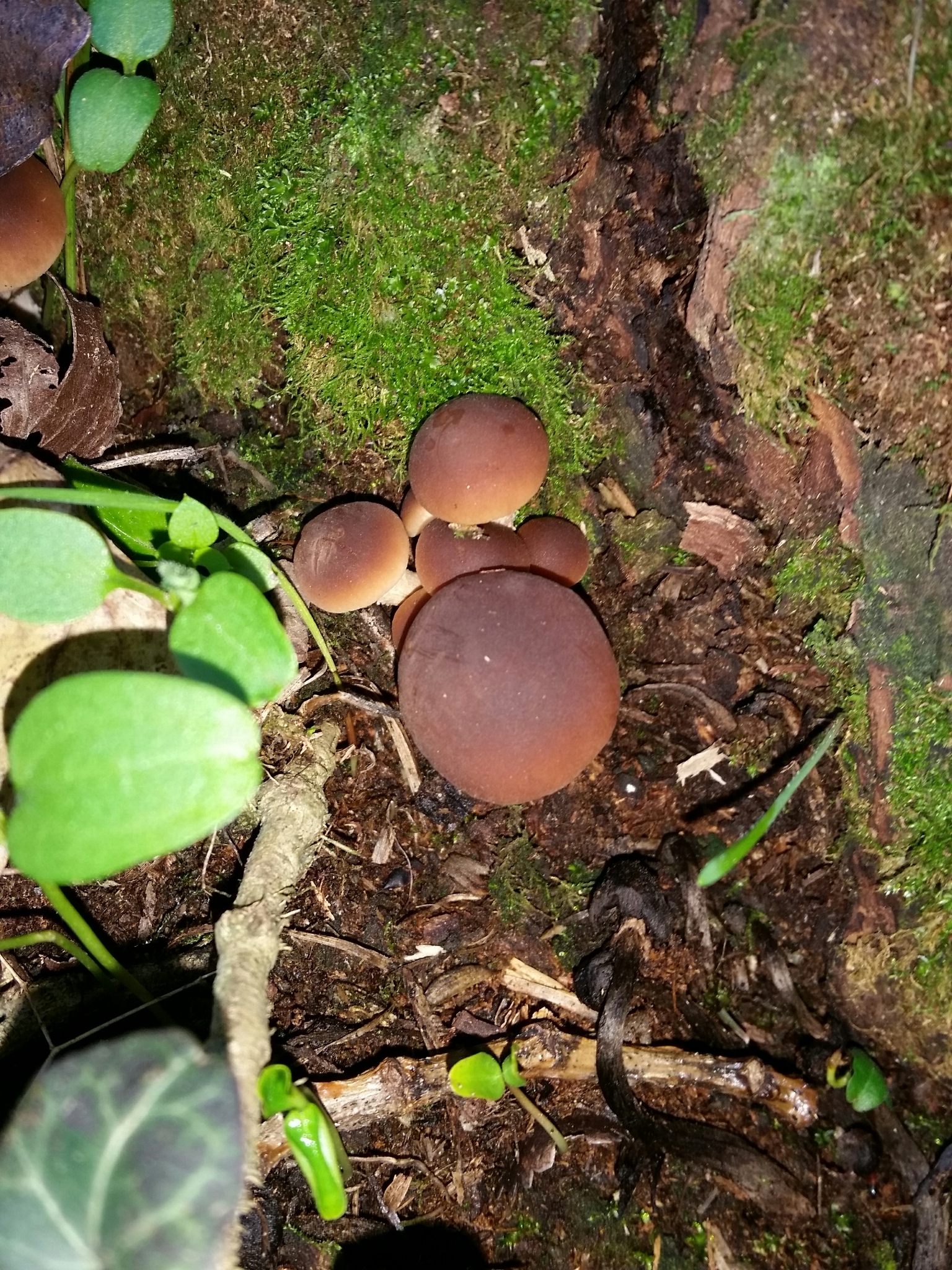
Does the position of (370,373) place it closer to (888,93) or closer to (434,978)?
(888,93)

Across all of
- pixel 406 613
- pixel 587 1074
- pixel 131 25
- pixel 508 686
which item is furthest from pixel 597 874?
pixel 131 25

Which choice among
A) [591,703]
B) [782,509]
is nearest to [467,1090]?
[591,703]

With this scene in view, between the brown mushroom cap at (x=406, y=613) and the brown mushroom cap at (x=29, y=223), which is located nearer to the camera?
the brown mushroom cap at (x=406, y=613)

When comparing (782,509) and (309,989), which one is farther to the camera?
(309,989)

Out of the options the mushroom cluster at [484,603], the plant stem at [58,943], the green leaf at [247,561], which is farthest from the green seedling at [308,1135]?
the green leaf at [247,561]

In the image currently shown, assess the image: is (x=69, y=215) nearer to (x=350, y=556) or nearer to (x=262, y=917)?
(x=350, y=556)

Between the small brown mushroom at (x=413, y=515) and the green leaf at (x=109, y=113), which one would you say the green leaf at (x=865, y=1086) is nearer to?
the small brown mushroom at (x=413, y=515)
